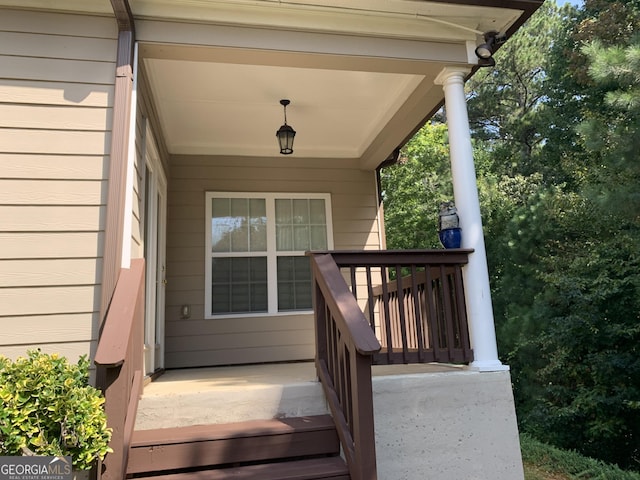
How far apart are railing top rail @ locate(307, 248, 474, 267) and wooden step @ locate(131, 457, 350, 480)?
1214 mm

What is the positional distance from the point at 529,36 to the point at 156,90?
49.9 ft

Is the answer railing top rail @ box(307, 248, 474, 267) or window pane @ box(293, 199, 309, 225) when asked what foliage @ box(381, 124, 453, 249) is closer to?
window pane @ box(293, 199, 309, 225)

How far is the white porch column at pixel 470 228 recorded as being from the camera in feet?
9.94

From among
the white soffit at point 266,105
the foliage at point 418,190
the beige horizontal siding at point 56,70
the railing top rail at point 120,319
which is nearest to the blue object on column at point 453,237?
the white soffit at point 266,105

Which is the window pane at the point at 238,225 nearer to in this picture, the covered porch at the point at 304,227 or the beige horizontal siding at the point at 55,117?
the covered porch at the point at 304,227

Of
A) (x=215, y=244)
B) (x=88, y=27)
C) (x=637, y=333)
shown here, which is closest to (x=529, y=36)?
(x=637, y=333)

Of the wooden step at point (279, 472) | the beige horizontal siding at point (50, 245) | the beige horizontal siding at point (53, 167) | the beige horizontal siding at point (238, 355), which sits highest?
the beige horizontal siding at point (53, 167)

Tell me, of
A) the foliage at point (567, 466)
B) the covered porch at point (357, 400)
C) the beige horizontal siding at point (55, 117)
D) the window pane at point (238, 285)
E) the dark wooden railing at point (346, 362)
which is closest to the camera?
the dark wooden railing at point (346, 362)

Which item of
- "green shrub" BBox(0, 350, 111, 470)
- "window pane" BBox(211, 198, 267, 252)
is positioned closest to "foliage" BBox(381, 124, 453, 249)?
"window pane" BBox(211, 198, 267, 252)

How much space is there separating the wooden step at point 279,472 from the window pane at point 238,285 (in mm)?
2824

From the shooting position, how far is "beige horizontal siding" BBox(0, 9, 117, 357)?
99.3 inches

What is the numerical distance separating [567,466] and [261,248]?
3737 mm

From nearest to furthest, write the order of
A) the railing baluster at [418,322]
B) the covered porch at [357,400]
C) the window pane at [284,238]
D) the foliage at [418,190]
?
the covered porch at [357,400] < the railing baluster at [418,322] < the window pane at [284,238] < the foliage at [418,190]

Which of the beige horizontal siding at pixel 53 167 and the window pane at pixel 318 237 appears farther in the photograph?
the window pane at pixel 318 237
